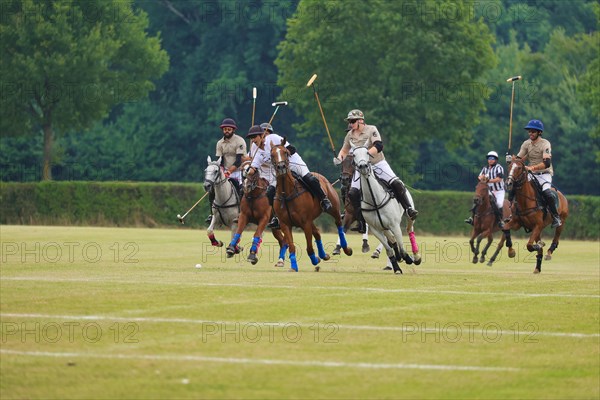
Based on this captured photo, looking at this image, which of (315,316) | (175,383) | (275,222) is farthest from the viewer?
(275,222)

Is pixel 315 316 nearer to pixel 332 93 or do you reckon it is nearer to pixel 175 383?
pixel 175 383

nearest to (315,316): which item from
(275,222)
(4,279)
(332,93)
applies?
(4,279)

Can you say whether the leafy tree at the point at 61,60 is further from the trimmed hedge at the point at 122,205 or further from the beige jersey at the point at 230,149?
the beige jersey at the point at 230,149

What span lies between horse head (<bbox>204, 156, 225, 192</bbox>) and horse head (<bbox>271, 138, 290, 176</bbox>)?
145 inches

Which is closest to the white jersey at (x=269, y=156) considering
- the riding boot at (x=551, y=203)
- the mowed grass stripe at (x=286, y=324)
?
the riding boot at (x=551, y=203)

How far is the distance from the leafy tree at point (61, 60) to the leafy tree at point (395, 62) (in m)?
9.26

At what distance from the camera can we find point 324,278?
21.7m

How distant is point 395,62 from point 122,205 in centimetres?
1503

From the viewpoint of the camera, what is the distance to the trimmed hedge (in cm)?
5381

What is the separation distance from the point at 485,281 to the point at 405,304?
15.6ft

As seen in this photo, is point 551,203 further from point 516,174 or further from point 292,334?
point 292,334

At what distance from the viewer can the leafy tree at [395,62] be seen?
6172 centimetres

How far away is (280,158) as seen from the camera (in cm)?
2342

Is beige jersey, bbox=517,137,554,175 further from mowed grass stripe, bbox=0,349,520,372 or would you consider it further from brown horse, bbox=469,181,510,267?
mowed grass stripe, bbox=0,349,520,372
